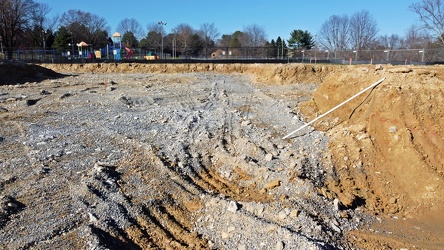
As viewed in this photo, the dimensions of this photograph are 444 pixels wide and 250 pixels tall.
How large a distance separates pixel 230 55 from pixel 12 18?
30.8 m

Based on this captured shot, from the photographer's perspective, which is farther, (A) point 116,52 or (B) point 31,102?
(A) point 116,52

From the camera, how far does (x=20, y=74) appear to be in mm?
22000

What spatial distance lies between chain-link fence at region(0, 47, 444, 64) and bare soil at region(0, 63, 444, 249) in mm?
25211

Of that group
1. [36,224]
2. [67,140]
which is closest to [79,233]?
[36,224]

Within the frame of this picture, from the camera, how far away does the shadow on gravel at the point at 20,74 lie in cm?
2062

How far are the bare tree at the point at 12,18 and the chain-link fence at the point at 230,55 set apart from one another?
975cm

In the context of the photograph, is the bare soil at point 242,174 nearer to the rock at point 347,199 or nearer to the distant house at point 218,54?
the rock at point 347,199

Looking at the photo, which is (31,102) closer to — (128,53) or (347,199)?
(347,199)

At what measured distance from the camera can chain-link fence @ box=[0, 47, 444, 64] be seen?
1289 inches

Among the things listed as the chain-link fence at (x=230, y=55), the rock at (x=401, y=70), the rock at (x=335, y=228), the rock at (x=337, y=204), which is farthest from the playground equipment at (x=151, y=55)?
the rock at (x=335, y=228)

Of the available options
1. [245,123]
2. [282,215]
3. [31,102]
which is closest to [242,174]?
[282,215]

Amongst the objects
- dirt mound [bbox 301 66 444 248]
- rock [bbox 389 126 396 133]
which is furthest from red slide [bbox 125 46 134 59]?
rock [bbox 389 126 396 133]

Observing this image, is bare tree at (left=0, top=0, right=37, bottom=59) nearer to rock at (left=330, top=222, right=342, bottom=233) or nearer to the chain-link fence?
the chain-link fence

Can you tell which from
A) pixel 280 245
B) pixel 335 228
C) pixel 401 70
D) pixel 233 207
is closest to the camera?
pixel 280 245
